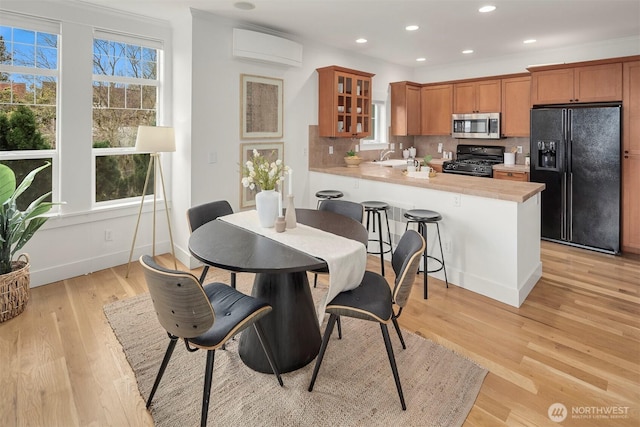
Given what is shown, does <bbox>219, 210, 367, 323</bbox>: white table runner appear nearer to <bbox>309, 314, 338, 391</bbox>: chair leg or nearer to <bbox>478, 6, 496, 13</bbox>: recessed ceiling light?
<bbox>309, 314, 338, 391</bbox>: chair leg

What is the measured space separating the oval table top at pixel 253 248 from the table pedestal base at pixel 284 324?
21cm

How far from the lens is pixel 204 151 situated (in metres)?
4.06

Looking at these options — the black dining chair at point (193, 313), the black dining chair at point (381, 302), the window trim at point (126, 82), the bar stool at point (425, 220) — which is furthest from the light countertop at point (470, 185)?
the window trim at point (126, 82)

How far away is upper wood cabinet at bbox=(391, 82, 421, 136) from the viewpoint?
255 inches

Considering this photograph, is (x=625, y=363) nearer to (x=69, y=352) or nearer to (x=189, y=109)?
(x=69, y=352)

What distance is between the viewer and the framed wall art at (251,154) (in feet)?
14.4

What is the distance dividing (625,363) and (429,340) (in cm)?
119

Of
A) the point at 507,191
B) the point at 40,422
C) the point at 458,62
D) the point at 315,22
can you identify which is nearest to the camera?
the point at 40,422

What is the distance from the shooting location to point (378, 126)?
6.64 m

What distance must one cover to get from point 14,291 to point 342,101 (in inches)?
159

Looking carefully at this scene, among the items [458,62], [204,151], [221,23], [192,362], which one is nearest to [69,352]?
[192,362]

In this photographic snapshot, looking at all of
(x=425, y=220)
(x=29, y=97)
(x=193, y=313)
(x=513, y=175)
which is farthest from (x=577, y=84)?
(x=29, y=97)

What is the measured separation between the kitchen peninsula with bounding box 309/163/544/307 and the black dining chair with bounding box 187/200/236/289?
1.79 meters

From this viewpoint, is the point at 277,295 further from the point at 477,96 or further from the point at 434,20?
the point at 477,96
